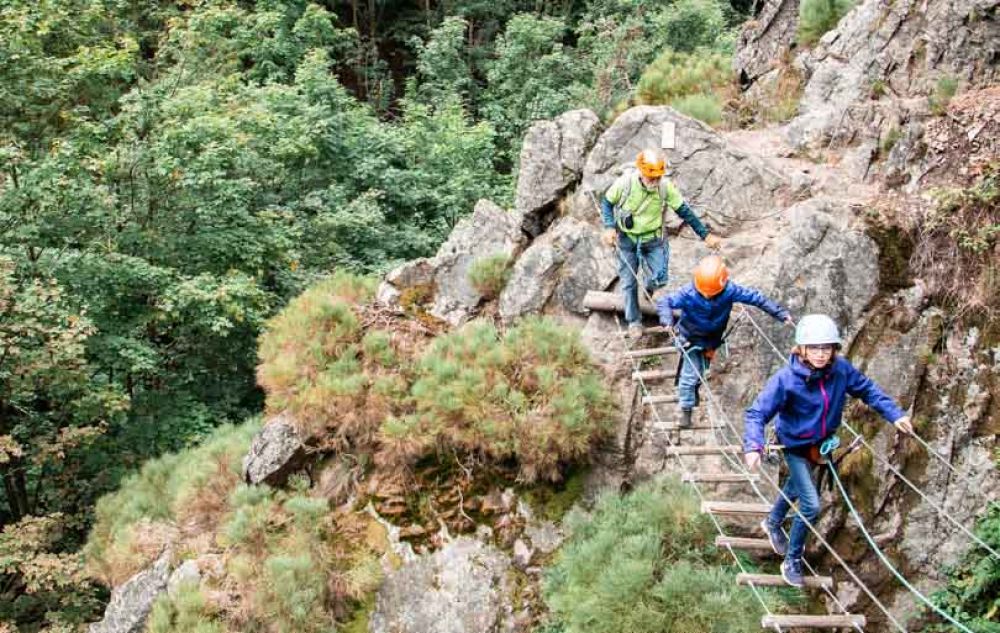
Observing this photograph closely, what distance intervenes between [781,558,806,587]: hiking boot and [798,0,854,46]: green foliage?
9883mm

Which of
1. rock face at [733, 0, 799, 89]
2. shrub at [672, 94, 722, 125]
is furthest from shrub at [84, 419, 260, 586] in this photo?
rock face at [733, 0, 799, 89]

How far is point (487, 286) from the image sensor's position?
32.6ft

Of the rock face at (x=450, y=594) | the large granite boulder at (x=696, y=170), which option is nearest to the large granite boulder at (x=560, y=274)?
the large granite boulder at (x=696, y=170)

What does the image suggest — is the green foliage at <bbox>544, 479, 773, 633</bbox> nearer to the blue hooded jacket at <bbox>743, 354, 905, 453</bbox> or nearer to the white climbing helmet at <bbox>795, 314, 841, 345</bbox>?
the blue hooded jacket at <bbox>743, 354, 905, 453</bbox>

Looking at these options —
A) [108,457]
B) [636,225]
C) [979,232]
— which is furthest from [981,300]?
[108,457]

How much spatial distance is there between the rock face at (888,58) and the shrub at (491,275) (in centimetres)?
470

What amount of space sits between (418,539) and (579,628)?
87.9 inches

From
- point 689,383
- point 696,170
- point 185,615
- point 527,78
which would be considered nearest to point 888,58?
point 696,170

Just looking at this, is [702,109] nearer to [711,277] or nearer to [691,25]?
[711,277]

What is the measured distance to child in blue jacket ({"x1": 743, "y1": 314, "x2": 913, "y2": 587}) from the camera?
5.35 metres

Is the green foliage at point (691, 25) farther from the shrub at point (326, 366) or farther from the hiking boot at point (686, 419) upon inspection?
the hiking boot at point (686, 419)

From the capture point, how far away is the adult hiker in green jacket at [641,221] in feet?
26.9

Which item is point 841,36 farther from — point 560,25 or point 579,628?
point 560,25

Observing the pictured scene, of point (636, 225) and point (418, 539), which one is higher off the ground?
point (636, 225)
